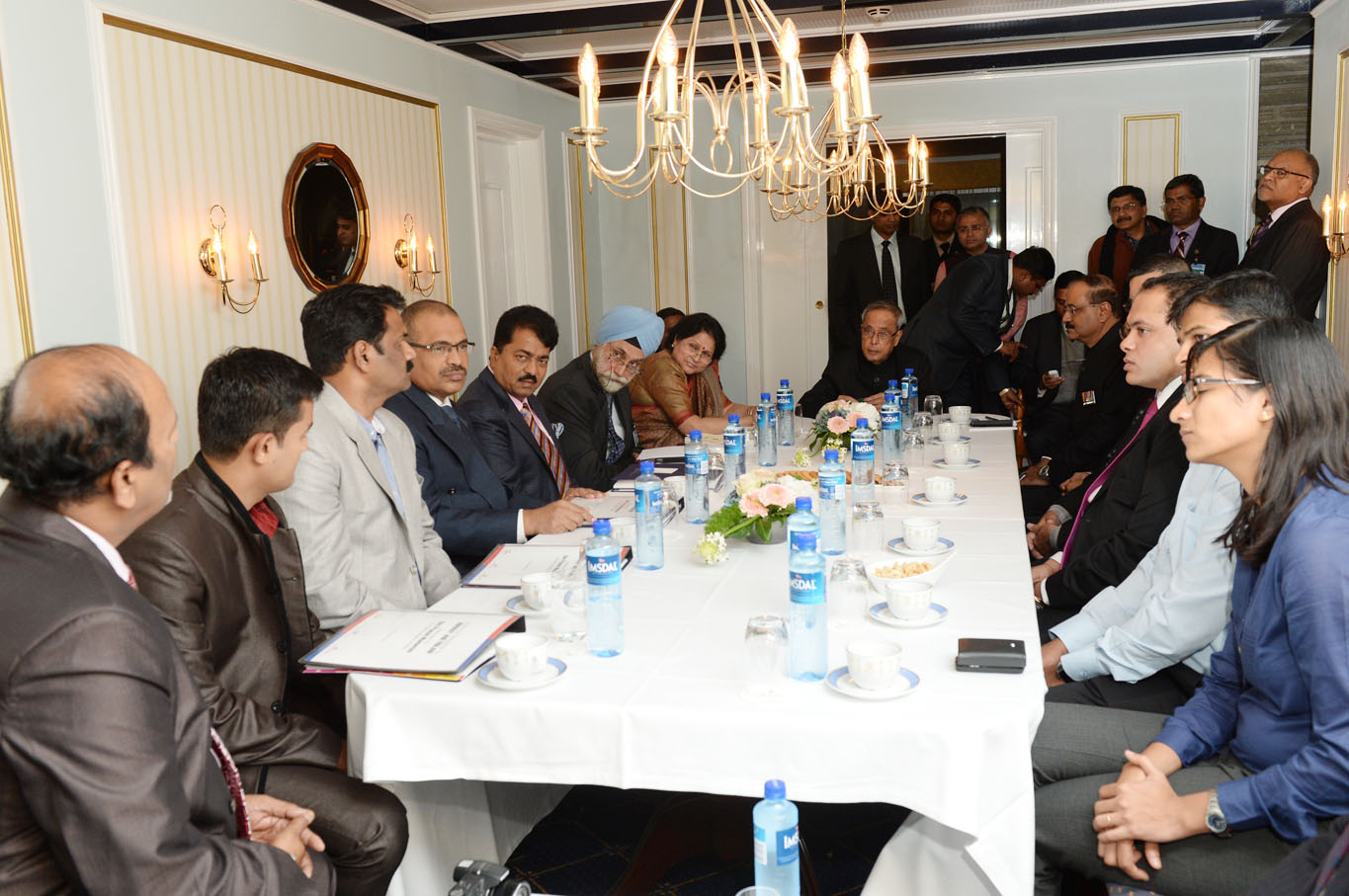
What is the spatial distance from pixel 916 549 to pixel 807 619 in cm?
88

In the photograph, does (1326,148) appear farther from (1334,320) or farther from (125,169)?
(125,169)

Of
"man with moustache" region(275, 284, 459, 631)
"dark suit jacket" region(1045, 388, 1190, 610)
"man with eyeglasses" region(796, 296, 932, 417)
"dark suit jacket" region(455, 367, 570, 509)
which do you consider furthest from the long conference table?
"man with eyeglasses" region(796, 296, 932, 417)

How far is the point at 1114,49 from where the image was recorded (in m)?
7.28

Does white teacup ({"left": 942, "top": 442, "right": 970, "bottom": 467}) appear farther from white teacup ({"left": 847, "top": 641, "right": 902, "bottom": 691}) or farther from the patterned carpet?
white teacup ({"left": 847, "top": 641, "right": 902, "bottom": 691})

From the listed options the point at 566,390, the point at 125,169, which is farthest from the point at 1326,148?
the point at 125,169

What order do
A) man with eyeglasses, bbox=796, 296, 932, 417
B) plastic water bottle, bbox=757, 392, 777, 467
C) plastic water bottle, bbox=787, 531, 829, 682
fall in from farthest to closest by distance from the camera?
man with eyeglasses, bbox=796, 296, 932, 417
plastic water bottle, bbox=757, 392, 777, 467
plastic water bottle, bbox=787, 531, 829, 682

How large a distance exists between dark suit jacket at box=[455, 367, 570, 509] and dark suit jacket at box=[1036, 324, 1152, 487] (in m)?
2.32

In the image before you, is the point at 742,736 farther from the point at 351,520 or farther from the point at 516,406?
the point at 516,406

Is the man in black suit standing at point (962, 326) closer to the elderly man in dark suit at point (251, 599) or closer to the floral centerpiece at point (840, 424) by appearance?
the floral centerpiece at point (840, 424)

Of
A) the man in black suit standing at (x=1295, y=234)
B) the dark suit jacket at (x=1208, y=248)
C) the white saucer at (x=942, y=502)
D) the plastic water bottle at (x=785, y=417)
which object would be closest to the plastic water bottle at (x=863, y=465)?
the white saucer at (x=942, y=502)

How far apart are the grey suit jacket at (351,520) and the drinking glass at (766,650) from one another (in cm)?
102

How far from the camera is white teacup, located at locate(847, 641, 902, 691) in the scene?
1861 mm

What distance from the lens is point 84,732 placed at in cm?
124

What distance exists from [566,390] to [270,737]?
247 cm
